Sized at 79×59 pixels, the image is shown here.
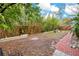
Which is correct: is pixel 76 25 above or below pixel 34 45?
above

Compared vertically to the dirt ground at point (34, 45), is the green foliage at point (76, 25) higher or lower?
higher

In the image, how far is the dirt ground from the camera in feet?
4.62

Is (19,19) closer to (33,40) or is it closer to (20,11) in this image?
(20,11)

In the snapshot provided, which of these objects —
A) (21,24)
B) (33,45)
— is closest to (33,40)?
(33,45)

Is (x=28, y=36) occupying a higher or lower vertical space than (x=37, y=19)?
lower

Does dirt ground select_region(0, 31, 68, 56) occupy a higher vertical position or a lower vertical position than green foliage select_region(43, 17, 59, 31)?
lower

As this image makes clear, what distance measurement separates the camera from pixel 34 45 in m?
1.42

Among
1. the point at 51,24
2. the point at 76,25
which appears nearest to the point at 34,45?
Answer: the point at 51,24

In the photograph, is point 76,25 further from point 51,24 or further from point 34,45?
point 34,45

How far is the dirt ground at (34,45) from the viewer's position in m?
1.41

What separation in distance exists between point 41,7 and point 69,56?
1.29ft

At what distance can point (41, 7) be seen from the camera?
1427 mm

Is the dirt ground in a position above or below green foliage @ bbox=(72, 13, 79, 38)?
below

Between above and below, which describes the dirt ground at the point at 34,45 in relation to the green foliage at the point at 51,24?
below
